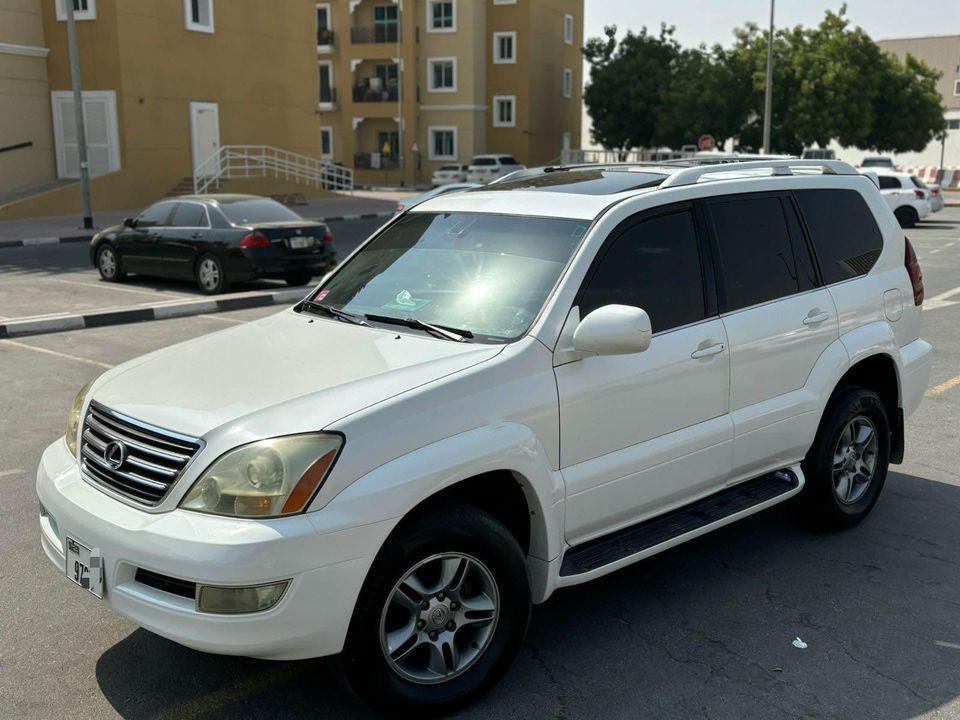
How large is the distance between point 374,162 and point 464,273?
175 ft

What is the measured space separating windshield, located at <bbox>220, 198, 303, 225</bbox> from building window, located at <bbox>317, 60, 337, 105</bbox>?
43351mm

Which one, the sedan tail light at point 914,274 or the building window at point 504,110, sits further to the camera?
the building window at point 504,110

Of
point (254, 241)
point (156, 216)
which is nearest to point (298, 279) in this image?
point (254, 241)

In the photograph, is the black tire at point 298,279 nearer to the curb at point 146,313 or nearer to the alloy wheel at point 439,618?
the curb at point 146,313

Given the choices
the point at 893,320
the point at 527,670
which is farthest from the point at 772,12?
the point at 527,670

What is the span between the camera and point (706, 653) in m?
3.90

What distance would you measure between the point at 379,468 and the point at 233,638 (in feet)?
2.20

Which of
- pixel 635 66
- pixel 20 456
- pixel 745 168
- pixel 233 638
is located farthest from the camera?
pixel 635 66

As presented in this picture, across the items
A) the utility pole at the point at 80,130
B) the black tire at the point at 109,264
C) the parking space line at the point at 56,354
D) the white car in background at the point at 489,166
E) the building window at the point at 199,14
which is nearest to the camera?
the parking space line at the point at 56,354

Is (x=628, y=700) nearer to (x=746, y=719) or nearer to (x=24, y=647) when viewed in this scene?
(x=746, y=719)

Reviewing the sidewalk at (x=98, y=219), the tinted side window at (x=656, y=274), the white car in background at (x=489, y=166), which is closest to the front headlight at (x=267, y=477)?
the tinted side window at (x=656, y=274)

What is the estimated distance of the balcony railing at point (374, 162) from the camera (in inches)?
2203

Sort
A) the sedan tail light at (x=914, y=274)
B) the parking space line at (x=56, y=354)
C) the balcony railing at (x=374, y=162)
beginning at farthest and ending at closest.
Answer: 1. the balcony railing at (x=374, y=162)
2. the parking space line at (x=56, y=354)
3. the sedan tail light at (x=914, y=274)

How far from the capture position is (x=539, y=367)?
12.0 ft
